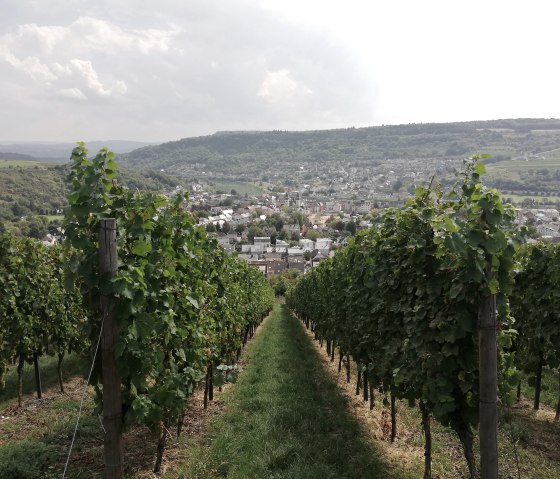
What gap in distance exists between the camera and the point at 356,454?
23.7 ft

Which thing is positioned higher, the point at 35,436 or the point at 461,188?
the point at 461,188

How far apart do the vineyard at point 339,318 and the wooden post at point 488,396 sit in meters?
0.01

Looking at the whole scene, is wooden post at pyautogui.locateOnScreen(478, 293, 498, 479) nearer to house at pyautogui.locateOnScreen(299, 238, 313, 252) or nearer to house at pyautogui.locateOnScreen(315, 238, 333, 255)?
house at pyautogui.locateOnScreen(315, 238, 333, 255)

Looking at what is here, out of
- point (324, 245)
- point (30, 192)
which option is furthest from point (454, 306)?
point (324, 245)

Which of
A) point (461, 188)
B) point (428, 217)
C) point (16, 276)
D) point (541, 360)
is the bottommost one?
point (541, 360)

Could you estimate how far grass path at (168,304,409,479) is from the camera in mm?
6340

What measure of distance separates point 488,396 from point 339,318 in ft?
27.7

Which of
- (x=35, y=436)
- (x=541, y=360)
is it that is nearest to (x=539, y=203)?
(x=541, y=360)

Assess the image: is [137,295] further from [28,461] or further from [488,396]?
[28,461]

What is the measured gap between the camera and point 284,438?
24.3ft

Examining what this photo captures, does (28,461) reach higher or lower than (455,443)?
higher

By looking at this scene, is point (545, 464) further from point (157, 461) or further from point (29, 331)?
point (29, 331)

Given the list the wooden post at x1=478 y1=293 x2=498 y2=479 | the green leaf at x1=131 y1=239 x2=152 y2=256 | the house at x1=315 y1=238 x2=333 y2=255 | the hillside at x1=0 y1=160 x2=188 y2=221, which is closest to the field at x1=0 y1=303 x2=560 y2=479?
the wooden post at x1=478 y1=293 x2=498 y2=479

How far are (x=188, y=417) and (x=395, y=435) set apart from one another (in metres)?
4.25
